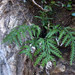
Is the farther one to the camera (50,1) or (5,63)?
(50,1)

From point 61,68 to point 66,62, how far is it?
0.37ft

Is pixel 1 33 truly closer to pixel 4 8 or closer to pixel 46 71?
pixel 4 8

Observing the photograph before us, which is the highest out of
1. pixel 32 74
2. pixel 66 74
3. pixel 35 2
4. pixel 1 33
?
pixel 35 2

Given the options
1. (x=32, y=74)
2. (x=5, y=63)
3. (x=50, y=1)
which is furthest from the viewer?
(x=50, y=1)

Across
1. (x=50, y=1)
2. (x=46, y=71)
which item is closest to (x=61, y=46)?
(x=46, y=71)

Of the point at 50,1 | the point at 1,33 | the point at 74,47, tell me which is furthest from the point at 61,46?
the point at 1,33

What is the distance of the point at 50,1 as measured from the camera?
47.9 inches

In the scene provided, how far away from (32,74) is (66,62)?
0.52 metres

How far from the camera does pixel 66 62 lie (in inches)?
46.3

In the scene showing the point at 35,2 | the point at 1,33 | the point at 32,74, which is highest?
the point at 35,2

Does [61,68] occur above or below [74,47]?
below

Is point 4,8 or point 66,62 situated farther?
point 66,62

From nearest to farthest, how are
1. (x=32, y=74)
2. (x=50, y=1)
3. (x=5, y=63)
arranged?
(x=5, y=63), (x=32, y=74), (x=50, y=1)

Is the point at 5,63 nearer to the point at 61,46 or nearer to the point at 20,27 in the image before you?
the point at 20,27
